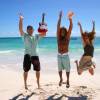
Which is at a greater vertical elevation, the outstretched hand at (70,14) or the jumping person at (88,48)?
the outstretched hand at (70,14)

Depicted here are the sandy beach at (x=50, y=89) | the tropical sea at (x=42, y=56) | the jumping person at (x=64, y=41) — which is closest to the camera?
the sandy beach at (x=50, y=89)

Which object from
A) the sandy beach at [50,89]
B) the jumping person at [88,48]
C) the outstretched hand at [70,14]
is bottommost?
the sandy beach at [50,89]

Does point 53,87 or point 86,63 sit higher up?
point 86,63

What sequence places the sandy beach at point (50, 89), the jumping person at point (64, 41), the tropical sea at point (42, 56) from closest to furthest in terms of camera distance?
1. the sandy beach at point (50, 89)
2. the jumping person at point (64, 41)
3. the tropical sea at point (42, 56)

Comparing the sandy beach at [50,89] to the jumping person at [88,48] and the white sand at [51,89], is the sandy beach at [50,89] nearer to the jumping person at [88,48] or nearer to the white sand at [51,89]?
the white sand at [51,89]

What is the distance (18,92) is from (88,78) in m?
3.24

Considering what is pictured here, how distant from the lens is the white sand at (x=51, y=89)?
27.5ft

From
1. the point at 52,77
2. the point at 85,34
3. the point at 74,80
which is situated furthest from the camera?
the point at 52,77

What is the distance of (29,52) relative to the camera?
353 inches

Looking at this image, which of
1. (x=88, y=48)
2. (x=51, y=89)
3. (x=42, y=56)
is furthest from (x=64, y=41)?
(x=42, y=56)

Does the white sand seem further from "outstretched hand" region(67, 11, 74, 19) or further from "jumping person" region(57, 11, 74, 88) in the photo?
"outstretched hand" region(67, 11, 74, 19)

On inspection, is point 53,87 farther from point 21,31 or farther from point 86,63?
point 21,31

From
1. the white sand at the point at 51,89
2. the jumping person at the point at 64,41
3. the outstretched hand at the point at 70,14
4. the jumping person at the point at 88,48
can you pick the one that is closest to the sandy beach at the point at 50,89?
the white sand at the point at 51,89

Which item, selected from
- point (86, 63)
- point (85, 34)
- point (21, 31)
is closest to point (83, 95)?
point (86, 63)
